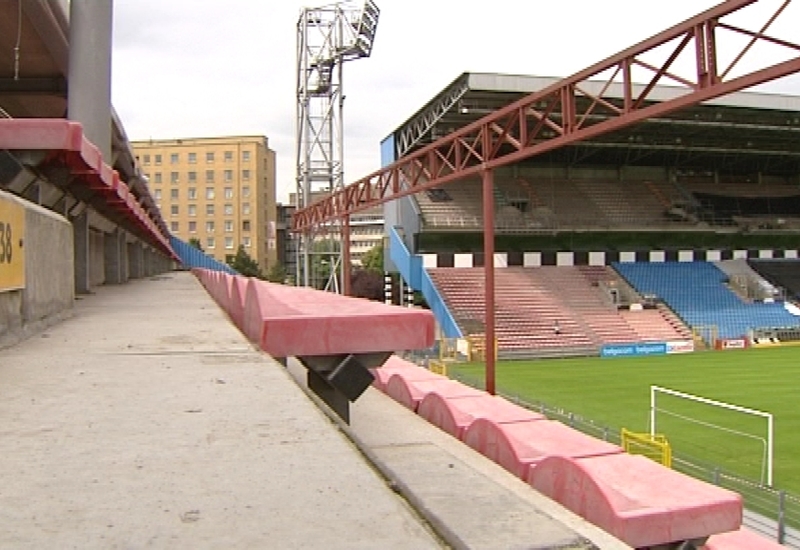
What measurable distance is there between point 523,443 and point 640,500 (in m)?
1.36

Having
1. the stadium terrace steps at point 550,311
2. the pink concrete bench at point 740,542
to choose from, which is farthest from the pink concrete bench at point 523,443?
the stadium terrace steps at point 550,311

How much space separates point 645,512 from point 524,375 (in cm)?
2234

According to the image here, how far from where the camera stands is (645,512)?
3918 millimetres

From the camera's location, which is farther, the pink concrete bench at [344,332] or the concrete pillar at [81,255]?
the concrete pillar at [81,255]

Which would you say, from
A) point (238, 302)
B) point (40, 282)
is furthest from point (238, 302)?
point (40, 282)

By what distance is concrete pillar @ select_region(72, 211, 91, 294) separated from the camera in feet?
42.1

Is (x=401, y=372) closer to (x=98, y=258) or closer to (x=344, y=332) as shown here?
(x=344, y=332)

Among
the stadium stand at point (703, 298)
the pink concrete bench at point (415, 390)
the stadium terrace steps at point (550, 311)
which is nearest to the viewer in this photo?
the pink concrete bench at point (415, 390)

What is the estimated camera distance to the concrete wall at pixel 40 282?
5.52 metres

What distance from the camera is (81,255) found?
512 inches

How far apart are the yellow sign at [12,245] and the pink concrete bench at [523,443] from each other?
3.56 meters

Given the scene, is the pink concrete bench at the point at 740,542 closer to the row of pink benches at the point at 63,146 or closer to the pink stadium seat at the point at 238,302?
the pink stadium seat at the point at 238,302

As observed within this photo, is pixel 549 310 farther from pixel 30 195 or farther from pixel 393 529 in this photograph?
pixel 393 529

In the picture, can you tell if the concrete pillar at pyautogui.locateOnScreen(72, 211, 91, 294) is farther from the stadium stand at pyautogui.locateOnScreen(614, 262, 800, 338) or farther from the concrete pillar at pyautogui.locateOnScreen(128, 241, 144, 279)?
the stadium stand at pyautogui.locateOnScreen(614, 262, 800, 338)
